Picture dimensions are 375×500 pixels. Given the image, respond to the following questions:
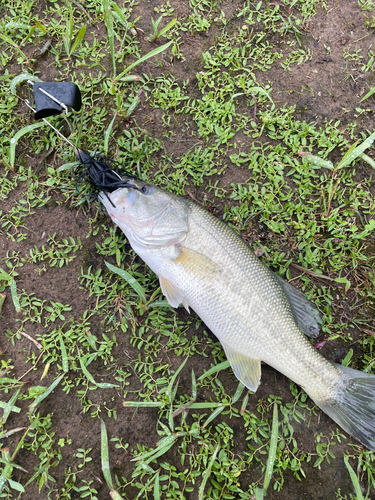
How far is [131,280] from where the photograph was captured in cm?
283

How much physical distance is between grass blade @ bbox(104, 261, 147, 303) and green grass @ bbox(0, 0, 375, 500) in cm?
1

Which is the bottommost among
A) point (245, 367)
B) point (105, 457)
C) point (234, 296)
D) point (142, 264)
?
point (105, 457)

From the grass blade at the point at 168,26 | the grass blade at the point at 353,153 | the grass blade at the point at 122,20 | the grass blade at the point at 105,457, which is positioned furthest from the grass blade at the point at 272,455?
the grass blade at the point at 122,20

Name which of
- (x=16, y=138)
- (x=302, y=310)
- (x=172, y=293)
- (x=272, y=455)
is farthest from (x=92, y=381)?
(x=16, y=138)

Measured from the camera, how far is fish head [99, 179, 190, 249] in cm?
262

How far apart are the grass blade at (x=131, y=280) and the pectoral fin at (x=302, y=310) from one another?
1.24 metres

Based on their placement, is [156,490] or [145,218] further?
[145,218]

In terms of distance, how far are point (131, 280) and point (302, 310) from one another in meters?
1.52

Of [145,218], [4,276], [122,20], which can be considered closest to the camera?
[145,218]

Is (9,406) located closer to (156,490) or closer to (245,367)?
(156,490)

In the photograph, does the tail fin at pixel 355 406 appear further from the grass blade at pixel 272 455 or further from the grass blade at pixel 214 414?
the grass blade at pixel 214 414

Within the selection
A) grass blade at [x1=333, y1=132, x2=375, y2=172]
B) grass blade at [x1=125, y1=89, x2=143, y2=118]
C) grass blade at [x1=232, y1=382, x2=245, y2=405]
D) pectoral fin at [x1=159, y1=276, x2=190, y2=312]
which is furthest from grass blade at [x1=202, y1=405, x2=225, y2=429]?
grass blade at [x1=125, y1=89, x2=143, y2=118]

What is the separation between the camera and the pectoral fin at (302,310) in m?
2.79

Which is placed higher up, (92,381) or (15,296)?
(15,296)
